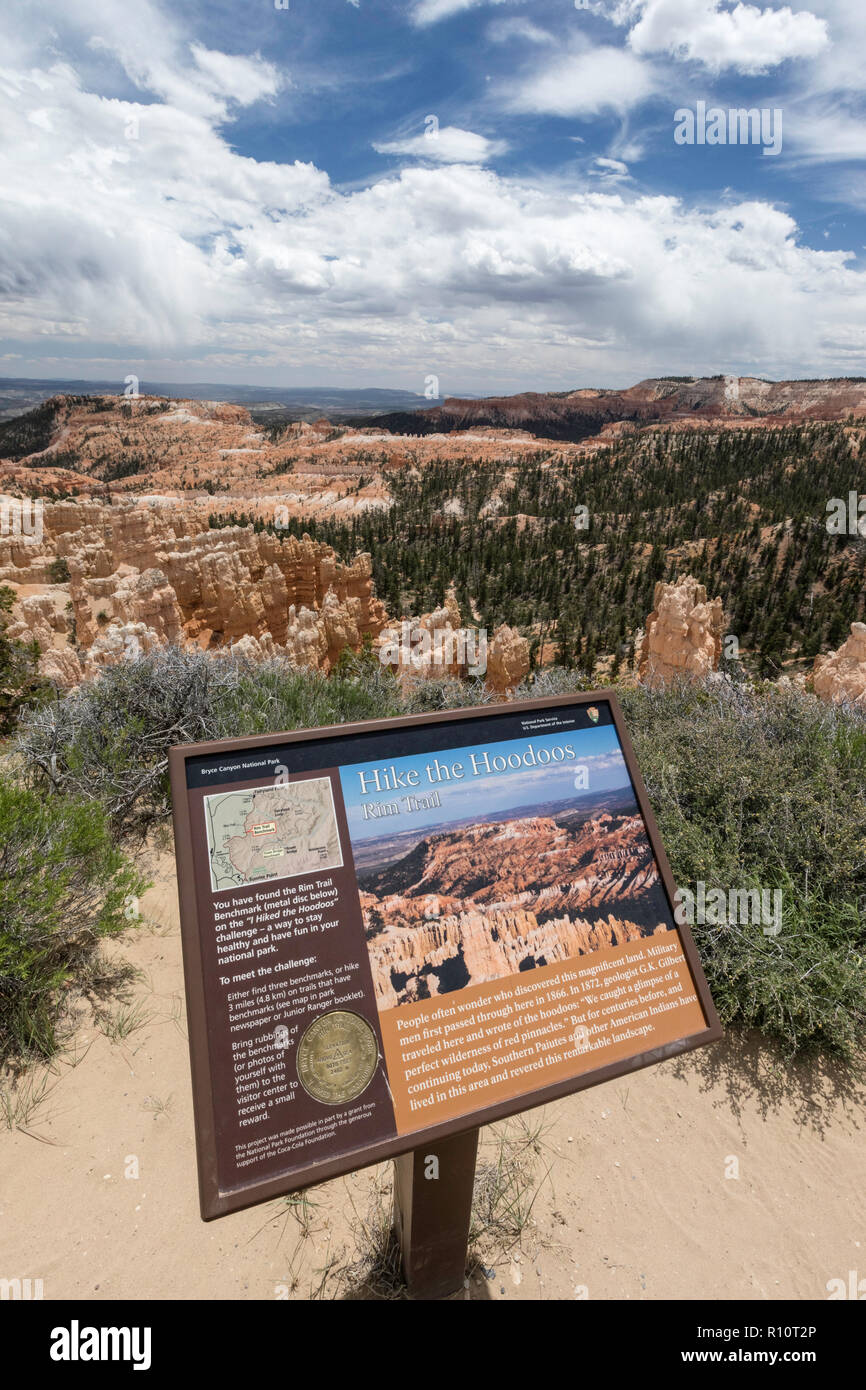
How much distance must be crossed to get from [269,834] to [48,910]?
2.70m

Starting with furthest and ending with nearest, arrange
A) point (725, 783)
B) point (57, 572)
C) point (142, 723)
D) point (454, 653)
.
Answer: point (57, 572) < point (454, 653) < point (142, 723) < point (725, 783)

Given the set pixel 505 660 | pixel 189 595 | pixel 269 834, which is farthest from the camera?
pixel 505 660

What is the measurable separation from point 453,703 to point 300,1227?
584 cm

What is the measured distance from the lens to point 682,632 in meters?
17.2

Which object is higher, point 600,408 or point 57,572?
point 600,408

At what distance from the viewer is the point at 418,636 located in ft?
51.6

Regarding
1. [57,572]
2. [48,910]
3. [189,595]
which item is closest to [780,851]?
[48,910]

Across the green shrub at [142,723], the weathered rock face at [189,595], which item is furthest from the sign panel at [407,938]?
the weathered rock face at [189,595]

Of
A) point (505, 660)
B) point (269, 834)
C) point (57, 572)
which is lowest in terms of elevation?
point (505, 660)

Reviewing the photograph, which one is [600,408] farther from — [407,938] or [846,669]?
[407,938]

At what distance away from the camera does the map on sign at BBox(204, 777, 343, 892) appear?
1.76 meters

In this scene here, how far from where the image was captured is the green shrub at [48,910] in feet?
11.3

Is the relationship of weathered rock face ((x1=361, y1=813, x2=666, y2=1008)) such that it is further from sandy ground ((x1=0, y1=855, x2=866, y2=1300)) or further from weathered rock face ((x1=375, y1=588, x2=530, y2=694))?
weathered rock face ((x1=375, y1=588, x2=530, y2=694))

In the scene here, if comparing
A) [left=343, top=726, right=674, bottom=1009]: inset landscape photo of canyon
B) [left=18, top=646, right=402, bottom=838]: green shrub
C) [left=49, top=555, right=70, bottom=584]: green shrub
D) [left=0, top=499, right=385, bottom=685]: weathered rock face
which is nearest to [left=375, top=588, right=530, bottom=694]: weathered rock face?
[left=0, top=499, right=385, bottom=685]: weathered rock face
